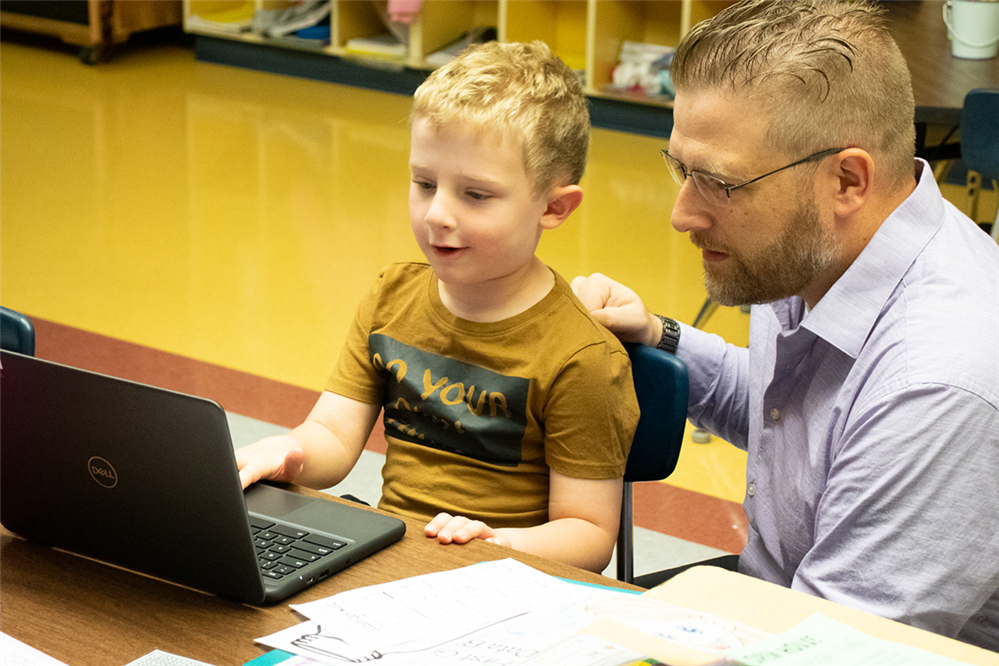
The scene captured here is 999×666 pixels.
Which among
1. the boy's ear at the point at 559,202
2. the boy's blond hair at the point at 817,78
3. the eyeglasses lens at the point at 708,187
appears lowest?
the boy's ear at the point at 559,202

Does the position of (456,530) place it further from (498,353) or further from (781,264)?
(781,264)

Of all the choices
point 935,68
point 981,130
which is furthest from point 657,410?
point 935,68

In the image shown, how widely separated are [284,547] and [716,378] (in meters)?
0.71

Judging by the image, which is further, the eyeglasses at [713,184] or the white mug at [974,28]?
the white mug at [974,28]

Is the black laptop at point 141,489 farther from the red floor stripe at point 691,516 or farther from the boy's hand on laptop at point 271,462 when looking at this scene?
the red floor stripe at point 691,516

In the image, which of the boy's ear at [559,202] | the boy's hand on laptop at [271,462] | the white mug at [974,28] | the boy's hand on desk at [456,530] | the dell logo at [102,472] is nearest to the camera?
the dell logo at [102,472]

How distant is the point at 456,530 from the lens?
1145 millimetres

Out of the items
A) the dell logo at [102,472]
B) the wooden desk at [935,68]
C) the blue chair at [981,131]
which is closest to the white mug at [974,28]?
the wooden desk at [935,68]

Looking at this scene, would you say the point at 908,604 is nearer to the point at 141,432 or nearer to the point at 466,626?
the point at 466,626

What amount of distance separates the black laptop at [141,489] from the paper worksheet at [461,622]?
0.24ft

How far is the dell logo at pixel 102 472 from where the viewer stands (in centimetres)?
101

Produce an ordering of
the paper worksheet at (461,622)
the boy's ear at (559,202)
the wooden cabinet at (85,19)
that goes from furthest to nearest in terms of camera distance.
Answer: the wooden cabinet at (85,19) → the boy's ear at (559,202) → the paper worksheet at (461,622)

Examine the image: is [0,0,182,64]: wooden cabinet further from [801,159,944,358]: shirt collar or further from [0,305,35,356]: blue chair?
[801,159,944,358]: shirt collar

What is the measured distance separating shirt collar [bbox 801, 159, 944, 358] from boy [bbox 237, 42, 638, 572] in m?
0.28
